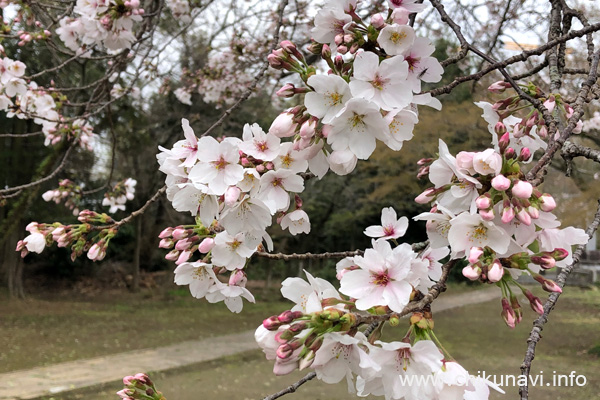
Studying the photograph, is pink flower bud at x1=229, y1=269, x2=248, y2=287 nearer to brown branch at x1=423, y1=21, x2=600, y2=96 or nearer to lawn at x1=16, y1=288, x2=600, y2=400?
brown branch at x1=423, y1=21, x2=600, y2=96

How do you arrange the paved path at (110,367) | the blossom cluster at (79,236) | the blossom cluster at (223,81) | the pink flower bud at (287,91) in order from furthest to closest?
the blossom cluster at (223,81), the paved path at (110,367), the blossom cluster at (79,236), the pink flower bud at (287,91)

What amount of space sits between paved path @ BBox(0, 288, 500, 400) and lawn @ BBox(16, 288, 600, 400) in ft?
0.64

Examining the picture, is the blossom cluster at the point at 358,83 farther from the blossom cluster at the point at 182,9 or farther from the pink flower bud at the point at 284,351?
the blossom cluster at the point at 182,9

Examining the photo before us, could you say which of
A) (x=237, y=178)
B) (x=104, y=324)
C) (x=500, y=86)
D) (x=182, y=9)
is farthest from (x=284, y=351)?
(x=104, y=324)

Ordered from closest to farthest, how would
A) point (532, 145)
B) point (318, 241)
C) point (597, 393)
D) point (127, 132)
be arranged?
point (532, 145), point (597, 393), point (127, 132), point (318, 241)

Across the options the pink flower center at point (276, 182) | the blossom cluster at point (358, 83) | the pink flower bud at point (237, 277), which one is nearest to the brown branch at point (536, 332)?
the blossom cluster at point (358, 83)

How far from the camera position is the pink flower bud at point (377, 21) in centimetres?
Answer: 80

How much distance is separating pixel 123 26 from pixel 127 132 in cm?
808

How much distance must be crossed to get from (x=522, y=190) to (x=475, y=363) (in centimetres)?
559

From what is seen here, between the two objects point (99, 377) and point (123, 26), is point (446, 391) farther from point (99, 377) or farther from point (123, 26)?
point (99, 377)

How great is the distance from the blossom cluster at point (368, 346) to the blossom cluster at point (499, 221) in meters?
0.09

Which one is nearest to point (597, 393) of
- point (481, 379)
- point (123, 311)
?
point (481, 379)

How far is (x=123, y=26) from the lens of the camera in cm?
192

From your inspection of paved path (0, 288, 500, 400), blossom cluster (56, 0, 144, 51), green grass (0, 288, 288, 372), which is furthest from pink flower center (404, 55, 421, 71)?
green grass (0, 288, 288, 372)
